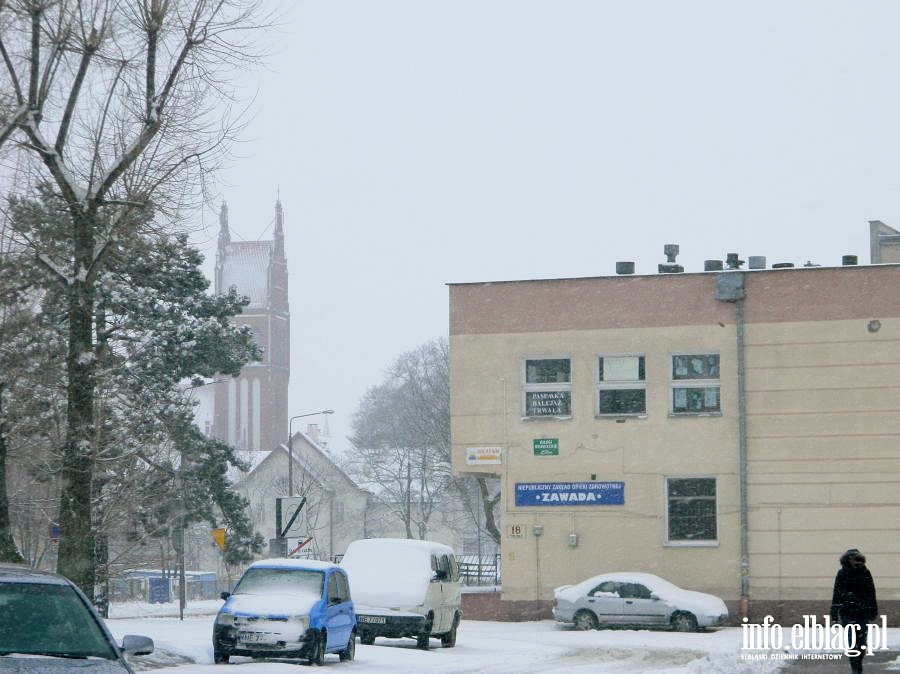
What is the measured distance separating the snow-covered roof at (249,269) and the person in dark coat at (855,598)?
431ft

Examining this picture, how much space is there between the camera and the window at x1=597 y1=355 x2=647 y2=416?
34.8 m

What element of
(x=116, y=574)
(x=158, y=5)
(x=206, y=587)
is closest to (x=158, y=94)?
(x=158, y=5)

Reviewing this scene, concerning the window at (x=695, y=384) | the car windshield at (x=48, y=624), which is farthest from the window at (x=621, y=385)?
the car windshield at (x=48, y=624)

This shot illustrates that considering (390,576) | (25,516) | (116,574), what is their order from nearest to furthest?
(390,576), (25,516), (116,574)

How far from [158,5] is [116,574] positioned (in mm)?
28552

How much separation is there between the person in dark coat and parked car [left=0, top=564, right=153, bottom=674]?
28.2ft

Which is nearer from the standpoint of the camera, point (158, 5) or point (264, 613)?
point (158, 5)

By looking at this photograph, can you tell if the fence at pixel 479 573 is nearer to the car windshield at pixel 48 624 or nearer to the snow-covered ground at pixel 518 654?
the snow-covered ground at pixel 518 654

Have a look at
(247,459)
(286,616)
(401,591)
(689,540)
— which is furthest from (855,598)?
(247,459)

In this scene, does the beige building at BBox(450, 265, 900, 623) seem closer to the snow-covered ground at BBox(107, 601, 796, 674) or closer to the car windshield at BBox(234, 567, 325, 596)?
the snow-covered ground at BBox(107, 601, 796, 674)

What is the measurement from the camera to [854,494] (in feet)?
107

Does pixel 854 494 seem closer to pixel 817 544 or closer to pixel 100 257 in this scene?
Result: pixel 817 544

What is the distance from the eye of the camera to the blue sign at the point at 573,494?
113 feet

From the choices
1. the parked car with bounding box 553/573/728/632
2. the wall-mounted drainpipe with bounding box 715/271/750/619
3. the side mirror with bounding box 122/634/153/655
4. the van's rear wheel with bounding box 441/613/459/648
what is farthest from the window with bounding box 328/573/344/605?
the wall-mounted drainpipe with bounding box 715/271/750/619
